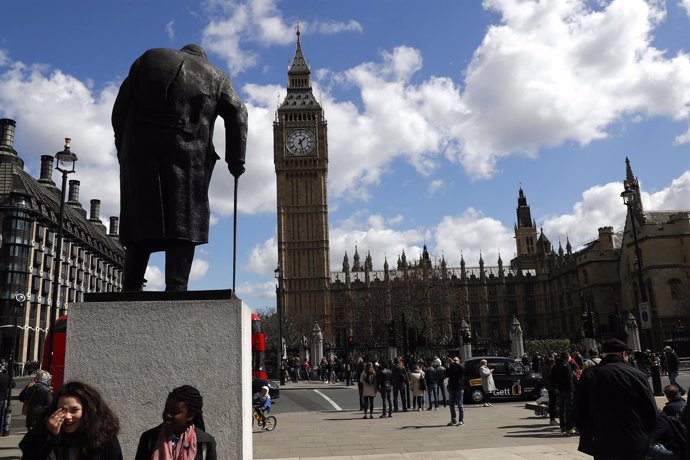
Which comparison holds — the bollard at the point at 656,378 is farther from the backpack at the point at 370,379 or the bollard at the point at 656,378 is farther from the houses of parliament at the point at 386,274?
the houses of parliament at the point at 386,274

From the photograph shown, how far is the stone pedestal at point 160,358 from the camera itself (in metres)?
4.60

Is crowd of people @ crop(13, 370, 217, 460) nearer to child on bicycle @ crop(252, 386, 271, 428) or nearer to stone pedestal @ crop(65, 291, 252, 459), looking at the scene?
stone pedestal @ crop(65, 291, 252, 459)

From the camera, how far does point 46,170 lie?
8219 centimetres

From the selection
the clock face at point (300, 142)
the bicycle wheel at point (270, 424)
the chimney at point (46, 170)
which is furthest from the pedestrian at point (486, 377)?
the chimney at point (46, 170)

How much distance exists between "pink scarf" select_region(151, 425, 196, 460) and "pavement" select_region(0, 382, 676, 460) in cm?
579

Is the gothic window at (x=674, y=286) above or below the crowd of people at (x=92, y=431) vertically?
above

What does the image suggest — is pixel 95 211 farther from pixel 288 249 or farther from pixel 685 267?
pixel 685 267

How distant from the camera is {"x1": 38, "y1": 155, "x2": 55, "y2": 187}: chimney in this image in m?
80.8

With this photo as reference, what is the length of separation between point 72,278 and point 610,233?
6925cm

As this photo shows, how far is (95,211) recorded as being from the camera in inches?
4085

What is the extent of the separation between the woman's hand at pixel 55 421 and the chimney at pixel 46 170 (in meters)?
88.6

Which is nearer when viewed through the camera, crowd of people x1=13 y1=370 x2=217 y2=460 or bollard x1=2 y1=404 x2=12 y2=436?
crowd of people x1=13 y1=370 x2=217 y2=460

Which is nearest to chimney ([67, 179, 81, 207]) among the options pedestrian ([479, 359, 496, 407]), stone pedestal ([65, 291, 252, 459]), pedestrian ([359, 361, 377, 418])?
pedestrian ([359, 361, 377, 418])

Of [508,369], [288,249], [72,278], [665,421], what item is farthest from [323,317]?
[665,421]
